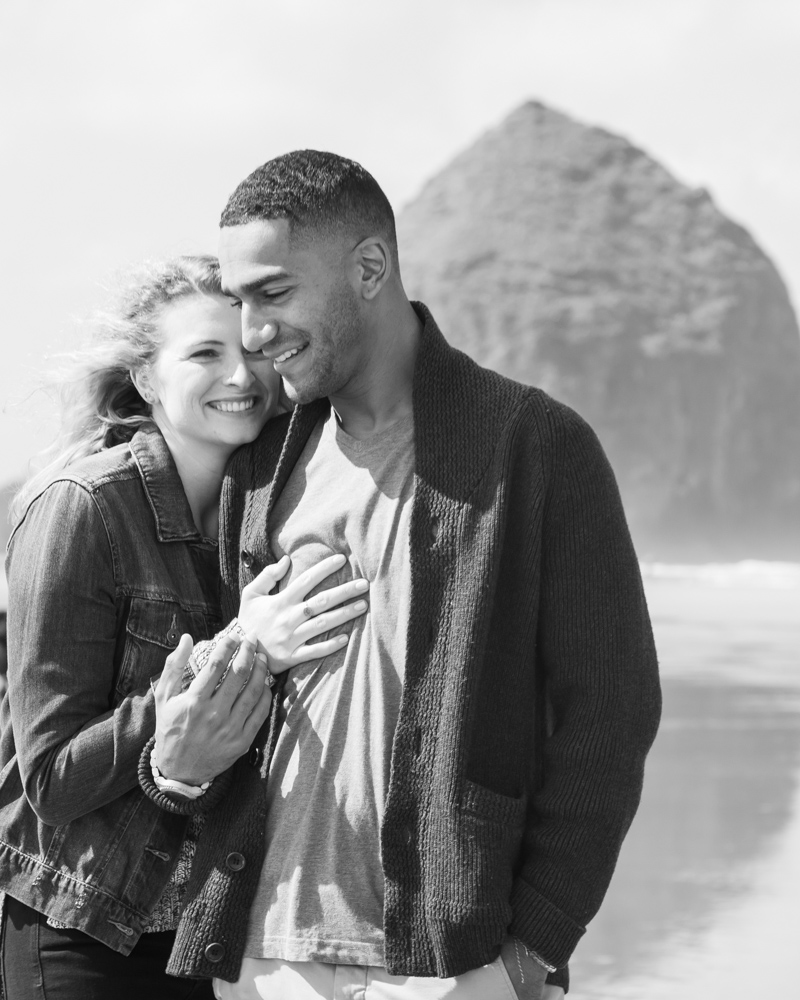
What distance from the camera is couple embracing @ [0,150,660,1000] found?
5.49 ft

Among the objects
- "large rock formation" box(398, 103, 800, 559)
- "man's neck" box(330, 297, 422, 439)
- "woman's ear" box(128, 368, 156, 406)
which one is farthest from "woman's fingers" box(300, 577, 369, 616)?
"large rock formation" box(398, 103, 800, 559)

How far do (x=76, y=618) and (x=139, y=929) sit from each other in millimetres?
472

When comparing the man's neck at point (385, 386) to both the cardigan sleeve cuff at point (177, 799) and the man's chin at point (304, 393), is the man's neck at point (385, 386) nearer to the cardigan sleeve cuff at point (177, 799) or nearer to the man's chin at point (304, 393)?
the man's chin at point (304, 393)

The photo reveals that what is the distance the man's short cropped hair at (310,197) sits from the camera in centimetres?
179

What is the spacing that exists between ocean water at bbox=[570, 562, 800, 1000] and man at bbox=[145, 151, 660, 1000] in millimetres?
2552

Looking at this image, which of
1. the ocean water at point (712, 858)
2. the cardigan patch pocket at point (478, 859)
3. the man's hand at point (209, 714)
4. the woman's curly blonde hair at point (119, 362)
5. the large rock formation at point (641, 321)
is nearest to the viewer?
the cardigan patch pocket at point (478, 859)

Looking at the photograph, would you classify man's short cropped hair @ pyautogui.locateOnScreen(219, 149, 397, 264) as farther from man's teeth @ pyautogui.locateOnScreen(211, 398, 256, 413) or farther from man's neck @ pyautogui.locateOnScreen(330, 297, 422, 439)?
man's teeth @ pyautogui.locateOnScreen(211, 398, 256, 413)

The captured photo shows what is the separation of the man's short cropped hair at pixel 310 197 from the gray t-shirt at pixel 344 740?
299 mm

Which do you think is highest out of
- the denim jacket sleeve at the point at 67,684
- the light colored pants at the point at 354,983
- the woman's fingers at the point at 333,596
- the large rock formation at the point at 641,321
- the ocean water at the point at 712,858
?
the woman's fingers at the point at 333,596

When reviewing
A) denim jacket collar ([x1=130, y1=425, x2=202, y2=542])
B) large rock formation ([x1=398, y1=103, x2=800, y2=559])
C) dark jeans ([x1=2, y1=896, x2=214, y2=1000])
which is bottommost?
large rock formation ([x1=398, y1=103, x2=800, y2=559])

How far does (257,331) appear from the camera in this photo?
1.80m

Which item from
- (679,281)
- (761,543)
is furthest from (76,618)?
(679,281)

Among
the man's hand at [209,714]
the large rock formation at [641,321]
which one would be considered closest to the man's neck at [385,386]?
the man's hand at [209,714]

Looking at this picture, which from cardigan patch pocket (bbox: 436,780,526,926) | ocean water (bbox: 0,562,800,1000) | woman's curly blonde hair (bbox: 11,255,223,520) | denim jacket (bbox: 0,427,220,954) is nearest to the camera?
cardigan patch pocket (bbox: 436,780,526,926)
